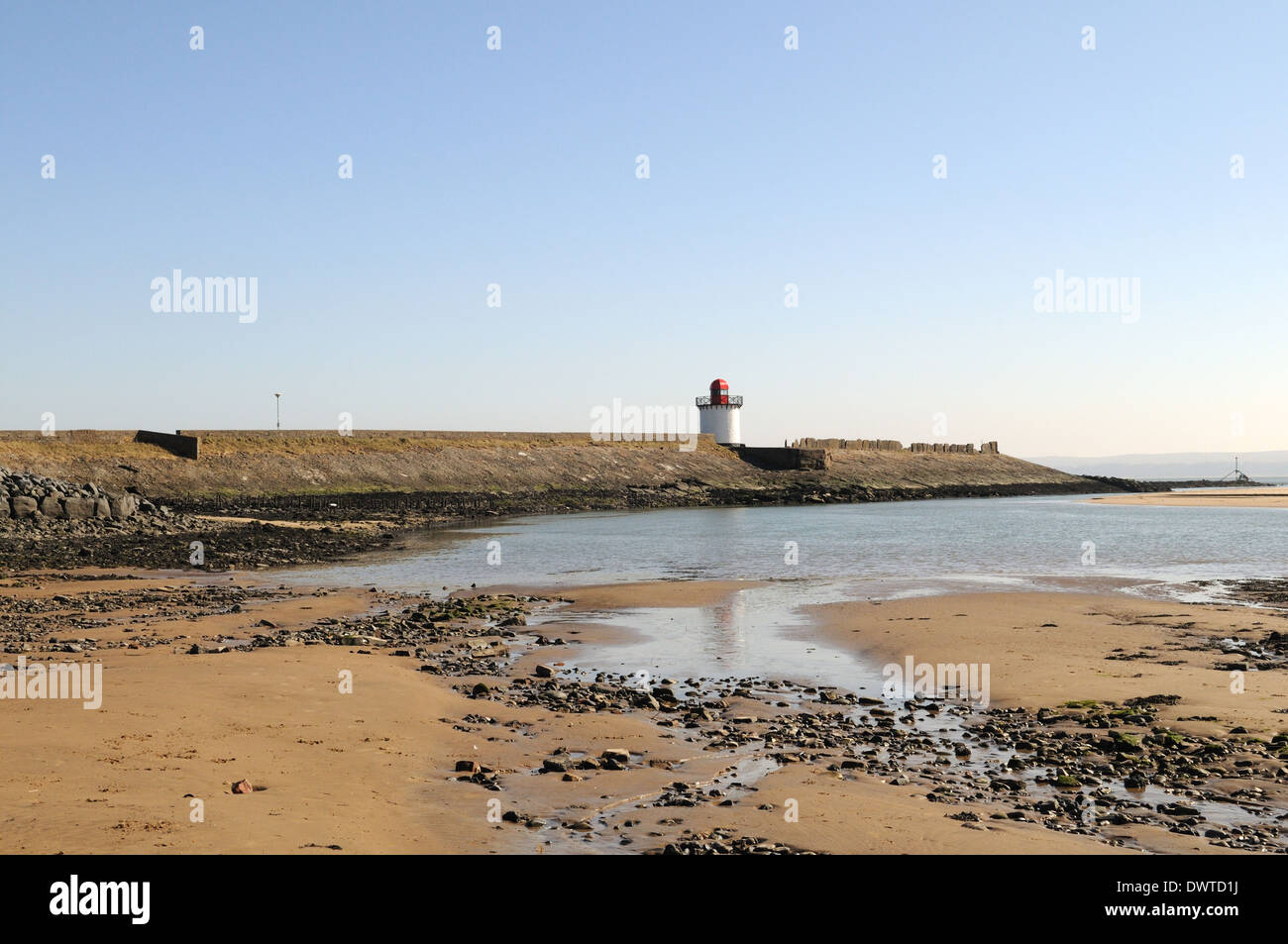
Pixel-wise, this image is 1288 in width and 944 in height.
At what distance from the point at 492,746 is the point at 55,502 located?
4158 cm

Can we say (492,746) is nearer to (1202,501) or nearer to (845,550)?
(845,550)

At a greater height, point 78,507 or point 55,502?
point 55,502

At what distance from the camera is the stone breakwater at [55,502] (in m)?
44.2

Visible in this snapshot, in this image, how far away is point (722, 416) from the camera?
370 ft

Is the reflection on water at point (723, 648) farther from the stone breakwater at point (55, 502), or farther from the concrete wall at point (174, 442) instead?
the concrete wall at point (174, 442)

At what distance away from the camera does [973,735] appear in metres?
12.8

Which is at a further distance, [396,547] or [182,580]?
[396,547]

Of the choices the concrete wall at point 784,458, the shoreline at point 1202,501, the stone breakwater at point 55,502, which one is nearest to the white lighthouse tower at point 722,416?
the concrete wall at point 784,458

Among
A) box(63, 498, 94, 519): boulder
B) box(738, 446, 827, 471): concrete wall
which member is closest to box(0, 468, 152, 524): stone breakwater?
box(63, 498, 94, 519): boulder

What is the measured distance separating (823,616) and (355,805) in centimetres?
1662

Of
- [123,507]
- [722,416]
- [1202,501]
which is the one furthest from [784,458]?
[123,507]
